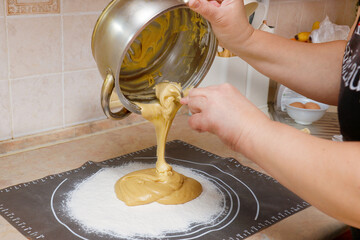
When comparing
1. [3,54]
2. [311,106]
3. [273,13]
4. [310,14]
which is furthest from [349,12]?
[3,54]

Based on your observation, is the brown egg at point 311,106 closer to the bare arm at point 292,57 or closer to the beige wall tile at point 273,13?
the beige wall tile at point 273,13

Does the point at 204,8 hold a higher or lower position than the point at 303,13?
higher

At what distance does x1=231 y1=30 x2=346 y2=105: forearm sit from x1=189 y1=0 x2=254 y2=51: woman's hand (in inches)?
0.9

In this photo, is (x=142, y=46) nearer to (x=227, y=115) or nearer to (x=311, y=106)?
(x=227, y=115)

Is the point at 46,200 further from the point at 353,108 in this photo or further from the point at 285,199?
the point at 353,108

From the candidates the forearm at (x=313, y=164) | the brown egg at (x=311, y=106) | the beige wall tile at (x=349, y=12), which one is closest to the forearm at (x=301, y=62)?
the forearm at (x=313, y=164)

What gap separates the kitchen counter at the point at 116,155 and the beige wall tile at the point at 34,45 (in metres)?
0.21

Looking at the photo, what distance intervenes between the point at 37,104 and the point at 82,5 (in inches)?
11.1

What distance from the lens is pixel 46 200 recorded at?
3.17ft

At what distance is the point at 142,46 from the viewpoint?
94 centimetres

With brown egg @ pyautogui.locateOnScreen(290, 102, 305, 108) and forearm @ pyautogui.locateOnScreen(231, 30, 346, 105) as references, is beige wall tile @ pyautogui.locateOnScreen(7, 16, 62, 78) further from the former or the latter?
brown egg @ pyautogui.locateOnScreen(290, 102, 305, 108)

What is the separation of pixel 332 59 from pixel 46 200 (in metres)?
0.68

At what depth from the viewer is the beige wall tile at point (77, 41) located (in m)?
1.20

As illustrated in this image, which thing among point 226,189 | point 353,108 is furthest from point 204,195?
point 353,108
